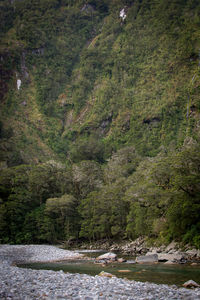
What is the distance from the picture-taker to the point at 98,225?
60656 mm

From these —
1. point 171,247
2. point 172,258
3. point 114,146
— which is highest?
point 114,146

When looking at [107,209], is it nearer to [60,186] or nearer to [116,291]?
[60,186]

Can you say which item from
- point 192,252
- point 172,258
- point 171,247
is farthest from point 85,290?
point 171,247

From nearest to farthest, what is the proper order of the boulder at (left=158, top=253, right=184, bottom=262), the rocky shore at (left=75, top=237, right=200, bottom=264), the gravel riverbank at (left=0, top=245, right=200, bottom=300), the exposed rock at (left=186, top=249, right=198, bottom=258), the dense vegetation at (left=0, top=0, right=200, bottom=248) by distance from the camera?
1. the gravel riverbank at (left=0, top=245, right=200, bottom=300)
2. the boulder at (left=158, top=253, right=184, bottom=262)
3. the rocky shore at (left=75, top=237, right=200, bottom=264)
4. the exposed rock at (left=186, top=249, right=198, bottom=258)
5. the dense vegetation at (left=0, top=0, right=200, bottom=248)

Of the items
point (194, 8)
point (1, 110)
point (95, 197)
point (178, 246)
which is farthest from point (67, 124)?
point (178, 246)

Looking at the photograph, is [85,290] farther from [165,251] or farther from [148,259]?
[165,251]

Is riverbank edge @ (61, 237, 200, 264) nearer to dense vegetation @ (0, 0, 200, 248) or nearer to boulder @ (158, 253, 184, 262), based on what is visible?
→ boulder @ (158, 253, 184, 262)

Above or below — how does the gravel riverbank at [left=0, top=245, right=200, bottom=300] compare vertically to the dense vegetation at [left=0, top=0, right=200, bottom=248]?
below

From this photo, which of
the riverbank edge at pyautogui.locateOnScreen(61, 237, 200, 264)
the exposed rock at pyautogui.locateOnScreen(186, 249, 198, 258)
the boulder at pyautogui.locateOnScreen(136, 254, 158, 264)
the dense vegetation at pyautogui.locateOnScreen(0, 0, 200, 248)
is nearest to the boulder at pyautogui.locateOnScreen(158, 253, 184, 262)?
the riverbank edge at pyautogui.locateOnScreen(61, 237, 200, 264)

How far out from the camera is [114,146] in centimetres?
14275

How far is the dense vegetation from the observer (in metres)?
39.7

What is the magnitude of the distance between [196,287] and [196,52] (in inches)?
5872

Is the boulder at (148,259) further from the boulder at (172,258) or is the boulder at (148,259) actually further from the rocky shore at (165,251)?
the boulder at (172,258)

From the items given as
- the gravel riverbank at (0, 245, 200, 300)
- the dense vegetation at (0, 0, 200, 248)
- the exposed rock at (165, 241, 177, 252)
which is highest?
the dense vegetation at (0, 0, 200, 248)
